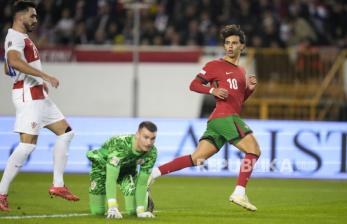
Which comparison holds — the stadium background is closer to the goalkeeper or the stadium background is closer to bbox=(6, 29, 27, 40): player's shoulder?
bbox=(6, 29, 27, 40): player's shoulder

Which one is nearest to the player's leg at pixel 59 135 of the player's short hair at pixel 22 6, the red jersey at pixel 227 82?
the player's short hair at pixel 22 6

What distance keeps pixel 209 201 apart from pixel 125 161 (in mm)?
3470

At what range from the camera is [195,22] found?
23.9 m

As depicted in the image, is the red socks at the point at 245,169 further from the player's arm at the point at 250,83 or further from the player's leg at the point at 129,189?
the player's leg at the point at 129,189

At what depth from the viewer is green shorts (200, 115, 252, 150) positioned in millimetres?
10816

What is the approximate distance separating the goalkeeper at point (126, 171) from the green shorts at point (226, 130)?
138 cm

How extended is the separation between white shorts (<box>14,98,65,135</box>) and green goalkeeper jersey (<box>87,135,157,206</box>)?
127 cm

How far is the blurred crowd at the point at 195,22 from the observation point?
2366cm

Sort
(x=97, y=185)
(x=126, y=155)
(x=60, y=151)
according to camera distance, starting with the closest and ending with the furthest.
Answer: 1. (x=126, y=155)
2. (x=97, y=185)
3. (x=60, y=151)

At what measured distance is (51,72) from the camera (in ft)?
79.2

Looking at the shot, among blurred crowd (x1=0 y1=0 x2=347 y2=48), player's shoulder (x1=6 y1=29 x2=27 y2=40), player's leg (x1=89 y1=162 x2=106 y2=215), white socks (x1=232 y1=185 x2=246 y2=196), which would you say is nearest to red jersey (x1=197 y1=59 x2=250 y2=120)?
white socks (x1=232 y1=185 x2=246 y2=196)

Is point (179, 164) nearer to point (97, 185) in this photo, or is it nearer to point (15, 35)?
point (97, 185)

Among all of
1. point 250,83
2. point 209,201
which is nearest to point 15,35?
point 250,83

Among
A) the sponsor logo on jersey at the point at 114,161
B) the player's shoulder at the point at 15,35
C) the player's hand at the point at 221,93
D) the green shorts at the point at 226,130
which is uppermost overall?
the player's shoulder at the point at 15,35
